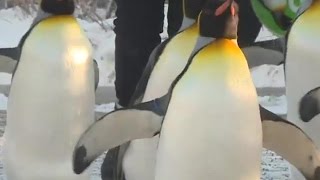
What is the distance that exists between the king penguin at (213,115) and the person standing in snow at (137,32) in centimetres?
37

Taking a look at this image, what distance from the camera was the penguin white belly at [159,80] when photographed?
1.20 metres

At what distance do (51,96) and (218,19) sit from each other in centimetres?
29

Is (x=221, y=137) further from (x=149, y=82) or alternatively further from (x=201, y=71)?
(x=149, y=82)

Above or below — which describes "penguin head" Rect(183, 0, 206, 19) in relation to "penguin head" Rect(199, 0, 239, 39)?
below

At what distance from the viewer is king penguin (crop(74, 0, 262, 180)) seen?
1.05m

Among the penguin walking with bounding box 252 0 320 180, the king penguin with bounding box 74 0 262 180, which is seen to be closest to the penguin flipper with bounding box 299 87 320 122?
the penguin walking with bounding box 252 0 320 180

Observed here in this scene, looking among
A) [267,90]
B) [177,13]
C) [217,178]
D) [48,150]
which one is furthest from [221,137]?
[267,90]

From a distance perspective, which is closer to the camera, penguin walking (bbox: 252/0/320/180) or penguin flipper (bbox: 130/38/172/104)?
penguin walking (bbox: 252/0/320/180)

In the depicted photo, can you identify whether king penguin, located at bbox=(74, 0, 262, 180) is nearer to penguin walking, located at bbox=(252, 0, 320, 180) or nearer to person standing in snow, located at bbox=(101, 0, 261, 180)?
penguin walking, located at bbox=(252, 0, 320, 180)

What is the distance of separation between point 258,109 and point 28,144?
0.36 metres

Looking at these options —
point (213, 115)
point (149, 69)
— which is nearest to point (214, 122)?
point (213, 115)

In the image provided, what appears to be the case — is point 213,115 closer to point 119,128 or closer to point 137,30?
point 119,128

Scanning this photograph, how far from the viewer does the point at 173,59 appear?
1.20m

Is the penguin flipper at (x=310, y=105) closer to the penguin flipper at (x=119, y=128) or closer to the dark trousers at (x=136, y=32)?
the penguin flipper at (x=119, y=128)
